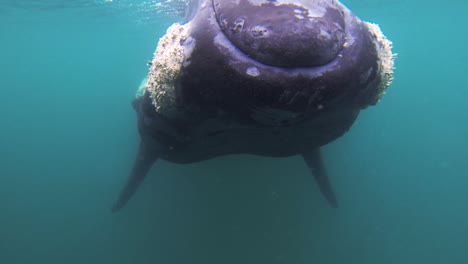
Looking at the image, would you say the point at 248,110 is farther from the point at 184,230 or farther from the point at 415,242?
the point at 415,242

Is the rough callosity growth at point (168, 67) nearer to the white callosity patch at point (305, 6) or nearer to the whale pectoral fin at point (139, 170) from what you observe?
the white callosity patch at point (305, 6)

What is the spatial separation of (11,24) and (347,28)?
4392cm

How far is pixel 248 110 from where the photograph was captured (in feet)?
11.9

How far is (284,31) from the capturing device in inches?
113

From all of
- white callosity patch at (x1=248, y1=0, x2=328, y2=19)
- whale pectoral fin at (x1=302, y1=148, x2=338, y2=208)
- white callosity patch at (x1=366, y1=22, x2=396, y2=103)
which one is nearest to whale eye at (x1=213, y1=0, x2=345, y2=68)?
white callosity patch at (x1=248, y1=0, x2=328, y2=19)

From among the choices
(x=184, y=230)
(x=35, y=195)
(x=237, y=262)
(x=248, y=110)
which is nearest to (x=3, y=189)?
(x=35, y=195)

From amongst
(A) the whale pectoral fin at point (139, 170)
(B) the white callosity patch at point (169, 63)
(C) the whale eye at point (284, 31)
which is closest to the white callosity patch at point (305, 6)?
(C) the whale eye at point (284, 31)

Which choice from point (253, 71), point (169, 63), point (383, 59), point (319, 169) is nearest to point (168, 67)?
point (169, 63)

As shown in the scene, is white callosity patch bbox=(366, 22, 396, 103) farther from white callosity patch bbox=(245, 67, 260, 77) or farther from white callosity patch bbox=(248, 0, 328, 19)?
white callosity patch bbox=(245, 67, 260, 77)

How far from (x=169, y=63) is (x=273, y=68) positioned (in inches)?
50.3

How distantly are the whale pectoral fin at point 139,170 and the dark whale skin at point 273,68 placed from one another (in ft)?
13.2

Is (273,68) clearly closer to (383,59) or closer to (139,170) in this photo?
(383,59)

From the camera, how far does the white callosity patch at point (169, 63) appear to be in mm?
3547

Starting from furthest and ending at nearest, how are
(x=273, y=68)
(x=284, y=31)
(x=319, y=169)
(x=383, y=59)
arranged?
1. (x=319, y=169)
2. (x=383, y=59)
3. (x=273, y=68)
4. (x=284, y=31)
